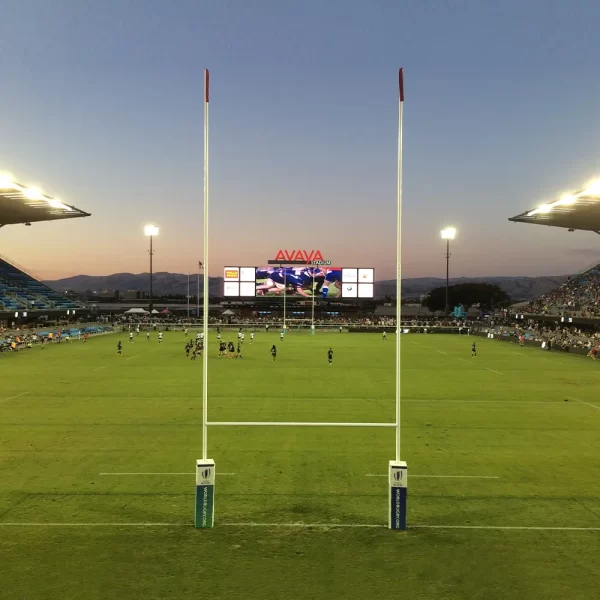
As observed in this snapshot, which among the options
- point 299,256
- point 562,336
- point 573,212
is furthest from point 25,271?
point 562,336

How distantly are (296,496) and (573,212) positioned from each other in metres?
33.4

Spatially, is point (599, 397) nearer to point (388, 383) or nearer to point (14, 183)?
point (388, 383)

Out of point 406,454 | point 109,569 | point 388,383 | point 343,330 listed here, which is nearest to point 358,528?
point 109,569

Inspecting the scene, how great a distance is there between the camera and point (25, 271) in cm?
7200

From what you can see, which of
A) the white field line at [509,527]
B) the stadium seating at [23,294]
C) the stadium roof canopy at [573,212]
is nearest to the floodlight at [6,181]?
the white field line at [509,527]

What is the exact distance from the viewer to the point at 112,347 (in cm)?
4562

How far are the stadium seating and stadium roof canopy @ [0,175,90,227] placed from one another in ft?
61.1

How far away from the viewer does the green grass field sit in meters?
7.30

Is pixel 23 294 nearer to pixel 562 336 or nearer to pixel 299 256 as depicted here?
pixel 299 256

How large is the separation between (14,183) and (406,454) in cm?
2449

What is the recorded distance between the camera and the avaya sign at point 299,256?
8188cm

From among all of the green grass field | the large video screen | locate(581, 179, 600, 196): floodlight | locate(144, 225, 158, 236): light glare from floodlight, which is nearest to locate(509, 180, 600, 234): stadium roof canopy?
locate(581, 179, 600, 196): floodlight

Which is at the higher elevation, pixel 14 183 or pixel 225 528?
pixel 14 183

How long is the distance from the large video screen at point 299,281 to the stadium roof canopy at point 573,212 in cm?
4227
